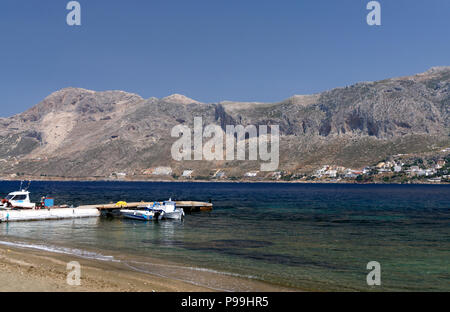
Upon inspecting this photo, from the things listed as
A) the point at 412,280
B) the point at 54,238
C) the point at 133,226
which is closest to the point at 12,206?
the point at 133,226

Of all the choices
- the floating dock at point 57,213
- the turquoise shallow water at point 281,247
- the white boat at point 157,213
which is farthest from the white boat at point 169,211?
the floating dock at point 57,213

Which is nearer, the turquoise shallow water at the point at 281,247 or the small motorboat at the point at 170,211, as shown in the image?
the turquoise shallow water at the point at 281,247

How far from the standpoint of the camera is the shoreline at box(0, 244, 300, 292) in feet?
62.5

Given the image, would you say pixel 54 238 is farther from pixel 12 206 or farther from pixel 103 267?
pixel 12 206

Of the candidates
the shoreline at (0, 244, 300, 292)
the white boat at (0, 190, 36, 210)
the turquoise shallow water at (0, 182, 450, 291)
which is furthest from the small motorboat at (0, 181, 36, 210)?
the shoreline at (0, 244, 300, 292)

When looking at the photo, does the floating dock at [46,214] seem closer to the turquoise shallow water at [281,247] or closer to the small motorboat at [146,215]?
the turquoise shallow water at [281,247]

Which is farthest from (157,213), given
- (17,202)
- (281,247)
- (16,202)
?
(281,247)

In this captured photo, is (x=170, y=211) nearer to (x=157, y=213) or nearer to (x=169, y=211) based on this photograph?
(x=169, y=211)

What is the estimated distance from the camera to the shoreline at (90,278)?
19047mm

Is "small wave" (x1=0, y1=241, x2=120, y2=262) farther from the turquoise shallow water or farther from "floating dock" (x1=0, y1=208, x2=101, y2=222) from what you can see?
"floating dock" (x1=0, y1=208, x2=101, y2=222)

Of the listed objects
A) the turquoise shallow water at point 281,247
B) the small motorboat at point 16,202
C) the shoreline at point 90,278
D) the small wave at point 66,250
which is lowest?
the turquoise shallow water at point 281,247

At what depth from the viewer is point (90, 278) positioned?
71.5 feet
